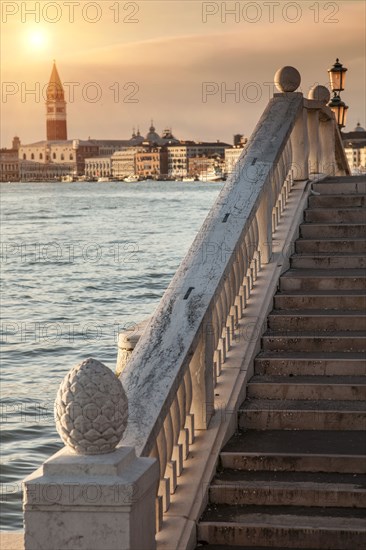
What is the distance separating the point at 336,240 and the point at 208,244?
217 cm

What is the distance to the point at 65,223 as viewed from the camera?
71.5 metres

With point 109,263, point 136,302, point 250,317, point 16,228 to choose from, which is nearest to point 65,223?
point 16,228

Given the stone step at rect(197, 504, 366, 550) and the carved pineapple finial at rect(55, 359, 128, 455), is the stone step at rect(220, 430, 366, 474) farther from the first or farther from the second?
the carved pineapple finial at rect(55, 359, 128, 455)

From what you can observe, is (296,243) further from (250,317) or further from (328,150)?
(328,150)

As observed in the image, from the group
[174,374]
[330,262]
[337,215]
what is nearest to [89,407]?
[174,374]

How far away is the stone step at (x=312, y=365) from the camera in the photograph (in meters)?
6.20

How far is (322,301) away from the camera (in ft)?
22.8

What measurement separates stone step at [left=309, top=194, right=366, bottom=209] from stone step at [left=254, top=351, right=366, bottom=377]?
97.0 inches

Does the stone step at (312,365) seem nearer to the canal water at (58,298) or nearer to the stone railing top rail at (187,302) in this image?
the stone railing top rail at (187,302)

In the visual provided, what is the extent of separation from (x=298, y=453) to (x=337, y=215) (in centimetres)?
325

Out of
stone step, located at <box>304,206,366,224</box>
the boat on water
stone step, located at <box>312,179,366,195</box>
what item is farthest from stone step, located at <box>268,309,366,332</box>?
the boat on water

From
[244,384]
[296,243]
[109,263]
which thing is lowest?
[109,263]

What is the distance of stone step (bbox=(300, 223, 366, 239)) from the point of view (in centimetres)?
801

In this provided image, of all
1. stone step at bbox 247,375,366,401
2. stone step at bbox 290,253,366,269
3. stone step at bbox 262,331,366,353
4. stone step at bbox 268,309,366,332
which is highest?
stone step at bbox 290,253,366,269
